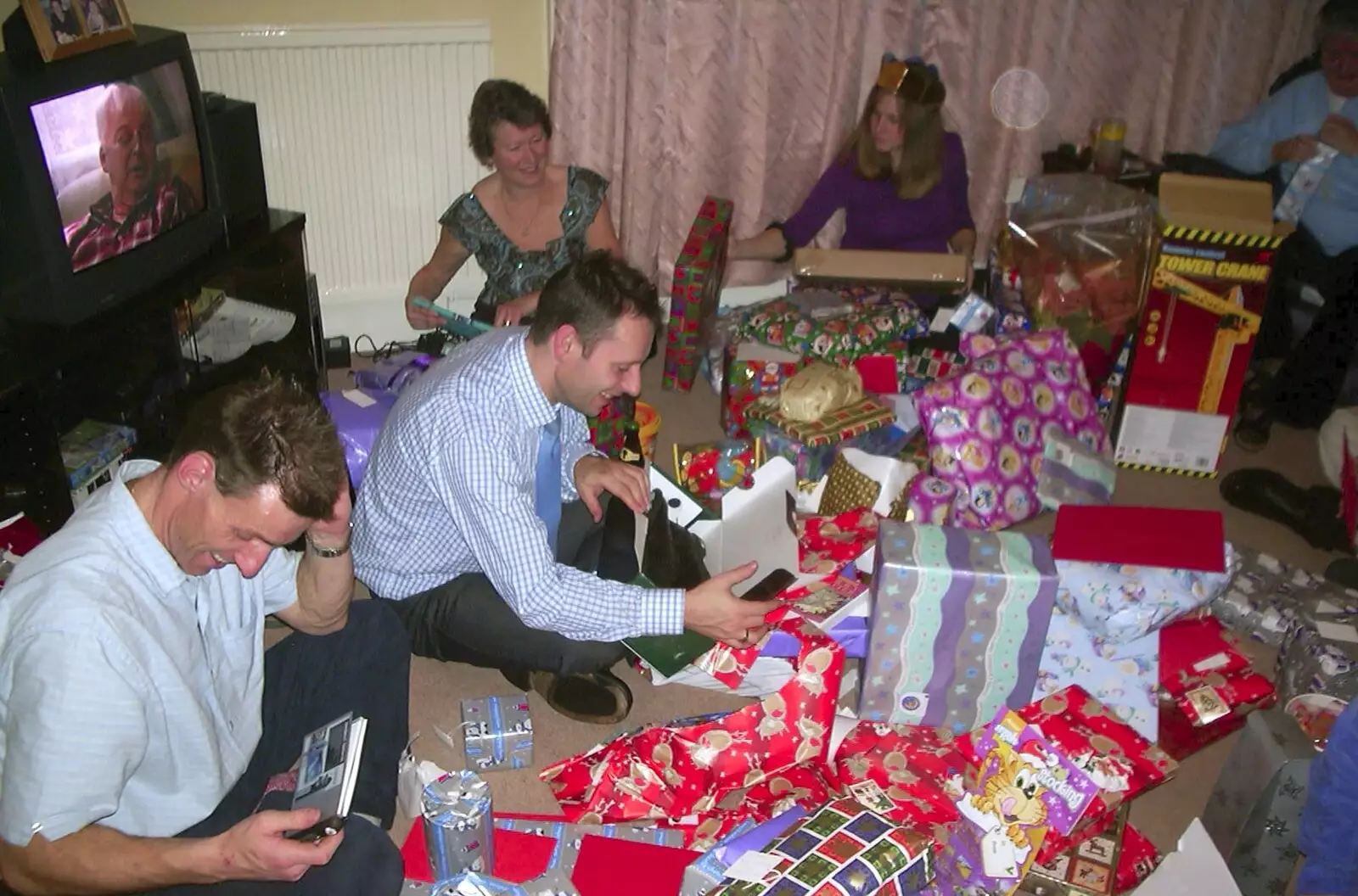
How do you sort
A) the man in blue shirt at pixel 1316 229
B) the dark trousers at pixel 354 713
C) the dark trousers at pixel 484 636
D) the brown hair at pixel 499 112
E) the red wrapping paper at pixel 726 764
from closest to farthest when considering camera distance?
the dark trousers at pixel 354 713, the red wrapping paper at pixel 726 764, the dark trousers at pixel 484 636, the brown hair at pixel 499 112, the man in blue shirt at pixel 1316 229

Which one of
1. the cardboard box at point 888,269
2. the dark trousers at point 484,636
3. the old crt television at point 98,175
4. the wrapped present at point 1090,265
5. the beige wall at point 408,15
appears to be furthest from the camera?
the cardboard box at point 888,269

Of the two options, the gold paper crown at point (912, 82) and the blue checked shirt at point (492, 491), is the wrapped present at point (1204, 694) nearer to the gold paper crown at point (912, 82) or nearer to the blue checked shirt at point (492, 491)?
the blue checked shirt at point (492, 491)

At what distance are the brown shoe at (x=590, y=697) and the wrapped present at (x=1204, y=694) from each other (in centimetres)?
112

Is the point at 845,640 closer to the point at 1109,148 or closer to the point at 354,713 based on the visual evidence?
the point at 354,713

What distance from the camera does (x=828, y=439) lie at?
287cm

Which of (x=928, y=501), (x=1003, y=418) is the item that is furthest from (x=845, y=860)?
(x=1003, y=418)

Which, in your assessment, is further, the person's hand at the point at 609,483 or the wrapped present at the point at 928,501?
the wrapped present at the point at 928,501

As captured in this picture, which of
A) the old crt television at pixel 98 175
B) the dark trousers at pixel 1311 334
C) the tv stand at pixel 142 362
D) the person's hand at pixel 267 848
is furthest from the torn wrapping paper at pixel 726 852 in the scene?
the dark trousers at pixel 1311 334

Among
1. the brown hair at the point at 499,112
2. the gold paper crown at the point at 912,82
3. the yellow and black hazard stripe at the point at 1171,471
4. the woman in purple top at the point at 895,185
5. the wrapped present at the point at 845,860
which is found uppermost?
the gold paper crown at the point at 912,82

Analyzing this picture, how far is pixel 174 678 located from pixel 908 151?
271 cm

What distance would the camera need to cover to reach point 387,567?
87.8 inches

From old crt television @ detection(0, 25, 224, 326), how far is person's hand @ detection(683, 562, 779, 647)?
5.09 ft

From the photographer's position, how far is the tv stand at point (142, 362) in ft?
7.88

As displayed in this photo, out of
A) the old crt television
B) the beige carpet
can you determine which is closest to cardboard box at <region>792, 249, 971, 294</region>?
the beige carpet
